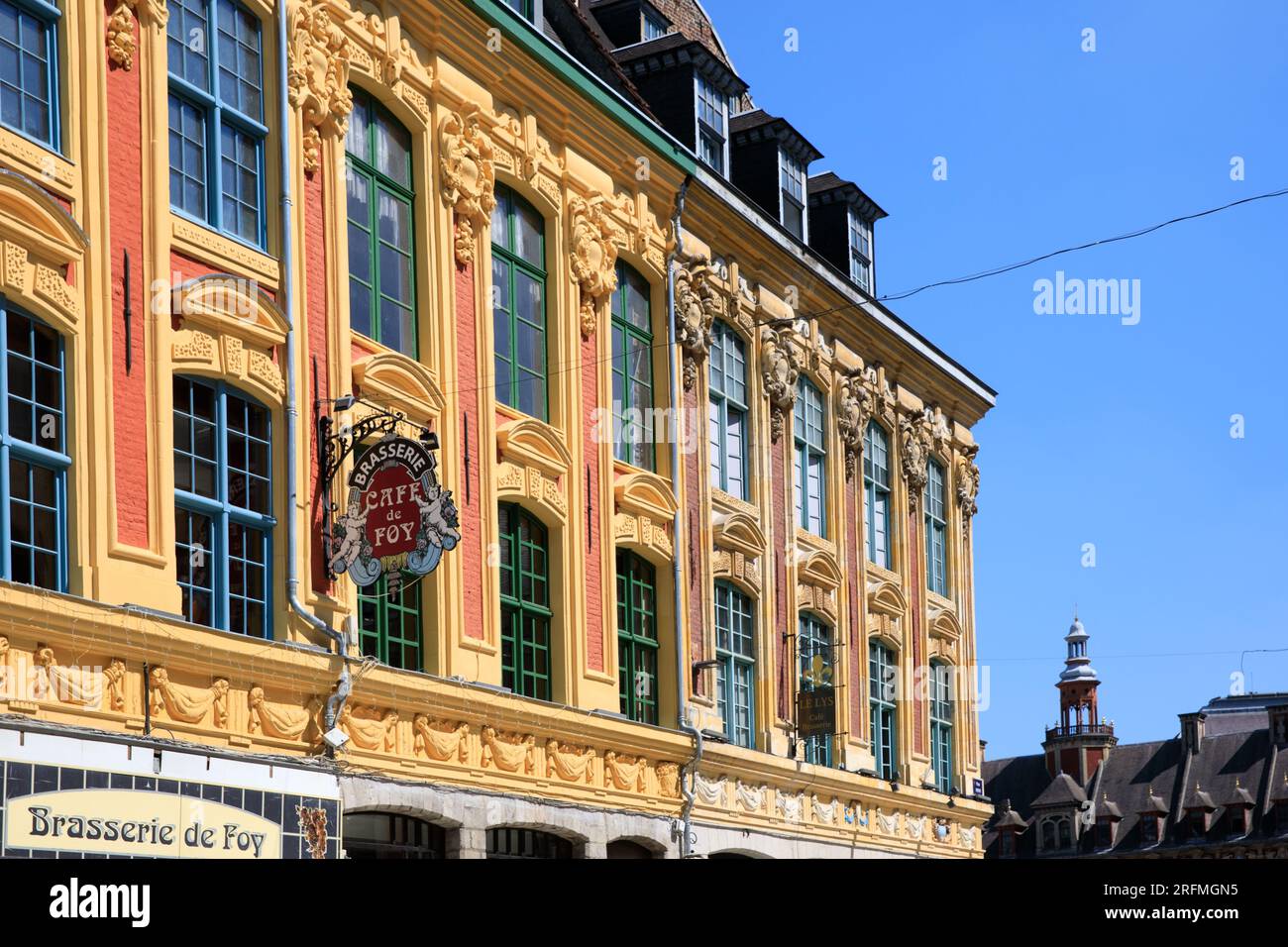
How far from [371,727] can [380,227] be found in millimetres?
5876

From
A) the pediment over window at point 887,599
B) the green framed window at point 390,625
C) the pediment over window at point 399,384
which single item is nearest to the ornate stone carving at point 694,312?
the pediment over window at point 399,384

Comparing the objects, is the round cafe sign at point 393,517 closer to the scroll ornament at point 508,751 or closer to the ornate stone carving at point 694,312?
the scroll ornament at point 508,751

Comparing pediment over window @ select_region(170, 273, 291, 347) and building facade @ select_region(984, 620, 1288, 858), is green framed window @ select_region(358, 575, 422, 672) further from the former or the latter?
building facade @ select_region(984, 620, 1288, 858)

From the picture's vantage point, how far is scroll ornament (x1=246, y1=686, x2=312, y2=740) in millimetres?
19609

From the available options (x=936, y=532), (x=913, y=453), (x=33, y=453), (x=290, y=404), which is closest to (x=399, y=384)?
(x=290, y=404)

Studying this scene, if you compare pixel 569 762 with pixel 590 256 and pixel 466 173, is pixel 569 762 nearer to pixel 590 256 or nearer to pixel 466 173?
pixel 590 256

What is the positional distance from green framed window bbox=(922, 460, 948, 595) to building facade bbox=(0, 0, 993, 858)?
1.81m

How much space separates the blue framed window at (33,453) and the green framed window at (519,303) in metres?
7.97

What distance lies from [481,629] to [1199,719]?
8571 cm

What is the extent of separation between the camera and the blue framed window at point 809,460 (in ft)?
111

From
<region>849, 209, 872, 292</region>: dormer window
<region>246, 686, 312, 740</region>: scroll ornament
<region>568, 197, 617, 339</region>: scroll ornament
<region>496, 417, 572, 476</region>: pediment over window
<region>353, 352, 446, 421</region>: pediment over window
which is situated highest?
<region>849, 209, 872, 292</region>: dormer window

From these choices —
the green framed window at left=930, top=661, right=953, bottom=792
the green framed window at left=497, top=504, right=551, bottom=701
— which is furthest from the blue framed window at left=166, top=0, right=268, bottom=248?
the green framed window at left=930, top=661, right=953, bottom=792

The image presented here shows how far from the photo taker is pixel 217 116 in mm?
20391
